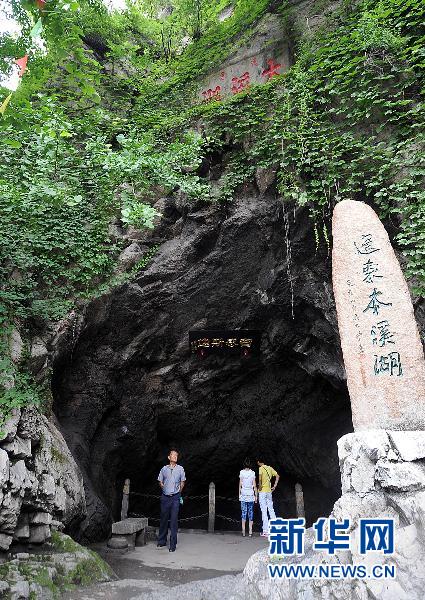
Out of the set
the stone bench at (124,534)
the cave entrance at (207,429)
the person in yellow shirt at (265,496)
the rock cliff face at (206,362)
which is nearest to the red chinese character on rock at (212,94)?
the rock cliff face at (206,362)

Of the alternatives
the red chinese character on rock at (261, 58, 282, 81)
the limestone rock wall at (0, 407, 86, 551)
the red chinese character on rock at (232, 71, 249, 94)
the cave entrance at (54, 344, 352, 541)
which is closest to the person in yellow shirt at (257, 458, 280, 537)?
the cave entrance at (54, 344, 352, 541)

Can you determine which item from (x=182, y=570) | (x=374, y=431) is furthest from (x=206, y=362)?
(x=374, y=431)

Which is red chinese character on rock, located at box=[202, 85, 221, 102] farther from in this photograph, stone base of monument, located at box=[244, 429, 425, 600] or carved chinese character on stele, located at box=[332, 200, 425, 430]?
stone base of monument, located at box=[244, 429, 425, 600]

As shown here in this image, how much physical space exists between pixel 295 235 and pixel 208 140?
8.14 feet

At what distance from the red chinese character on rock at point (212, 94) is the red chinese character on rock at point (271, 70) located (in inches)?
37.2

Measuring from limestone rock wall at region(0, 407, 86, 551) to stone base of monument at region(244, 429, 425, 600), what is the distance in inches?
105

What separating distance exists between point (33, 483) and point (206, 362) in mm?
4451

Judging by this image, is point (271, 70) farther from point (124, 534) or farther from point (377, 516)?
point (124, 534)

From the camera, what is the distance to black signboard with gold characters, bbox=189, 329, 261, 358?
8217 millimetres

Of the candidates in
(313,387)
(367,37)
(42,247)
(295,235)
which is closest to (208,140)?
(295,235)

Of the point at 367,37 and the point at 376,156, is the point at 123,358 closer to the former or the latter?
the point at 376,156

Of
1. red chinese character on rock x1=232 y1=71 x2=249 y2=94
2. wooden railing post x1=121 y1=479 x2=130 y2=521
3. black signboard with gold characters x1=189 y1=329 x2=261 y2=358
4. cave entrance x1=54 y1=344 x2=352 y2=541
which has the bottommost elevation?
wooden railing post x1=121 y1=479 x2=130 y2=521

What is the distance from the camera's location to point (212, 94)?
8602 mm

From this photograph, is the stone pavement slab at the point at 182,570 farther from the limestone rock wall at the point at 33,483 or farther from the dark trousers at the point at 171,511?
the limestone rock wall at the point at 33,483
